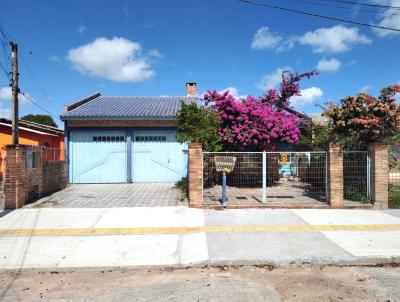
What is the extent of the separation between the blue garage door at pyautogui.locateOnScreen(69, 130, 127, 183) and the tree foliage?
8.96 m

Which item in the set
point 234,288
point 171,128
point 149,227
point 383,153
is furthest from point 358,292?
point 171,128

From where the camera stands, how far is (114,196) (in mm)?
12109

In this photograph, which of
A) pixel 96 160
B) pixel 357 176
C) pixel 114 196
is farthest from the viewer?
pixel 96 160

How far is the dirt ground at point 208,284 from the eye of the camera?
450cm

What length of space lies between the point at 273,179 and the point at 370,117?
4667 millimetres

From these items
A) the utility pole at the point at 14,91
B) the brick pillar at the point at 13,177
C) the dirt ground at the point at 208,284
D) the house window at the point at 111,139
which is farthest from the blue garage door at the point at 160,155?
the dirt ground at the point at 208,284

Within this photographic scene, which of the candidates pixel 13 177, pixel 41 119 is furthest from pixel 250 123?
pixel 41 119

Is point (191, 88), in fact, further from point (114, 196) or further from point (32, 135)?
point (114, 196)

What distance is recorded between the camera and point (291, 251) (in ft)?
20.4

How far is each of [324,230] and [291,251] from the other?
181cm

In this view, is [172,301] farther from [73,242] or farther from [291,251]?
[73,242]

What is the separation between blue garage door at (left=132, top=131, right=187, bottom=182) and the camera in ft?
52.4

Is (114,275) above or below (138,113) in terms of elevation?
below

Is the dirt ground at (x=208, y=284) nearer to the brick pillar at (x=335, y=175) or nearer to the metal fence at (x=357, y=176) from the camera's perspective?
the brick pillar at (x=335, y=175)
